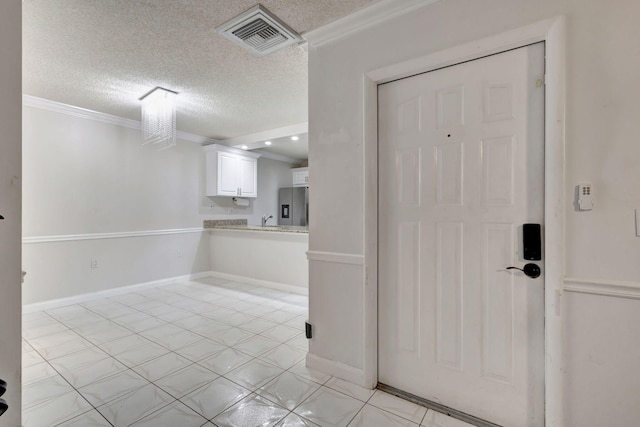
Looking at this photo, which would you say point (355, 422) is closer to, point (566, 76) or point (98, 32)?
point (566, 76)

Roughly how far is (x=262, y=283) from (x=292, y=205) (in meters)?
2.71

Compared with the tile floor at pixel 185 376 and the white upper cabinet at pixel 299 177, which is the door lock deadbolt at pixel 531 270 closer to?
the tile floor at pixel 185 376

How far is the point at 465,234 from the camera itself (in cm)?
165

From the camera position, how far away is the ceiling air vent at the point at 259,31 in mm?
1925

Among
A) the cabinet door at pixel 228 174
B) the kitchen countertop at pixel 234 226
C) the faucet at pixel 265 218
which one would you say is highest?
the cabinet door at pixel 228 174

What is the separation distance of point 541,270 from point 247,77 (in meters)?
2.80

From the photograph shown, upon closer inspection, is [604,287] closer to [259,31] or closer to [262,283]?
[259,31]

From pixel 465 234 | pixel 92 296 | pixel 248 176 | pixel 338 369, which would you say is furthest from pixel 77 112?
pixel 465 234

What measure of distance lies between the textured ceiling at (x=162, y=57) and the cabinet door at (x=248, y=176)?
1.60 meters

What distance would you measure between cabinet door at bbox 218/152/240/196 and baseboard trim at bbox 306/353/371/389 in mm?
3723

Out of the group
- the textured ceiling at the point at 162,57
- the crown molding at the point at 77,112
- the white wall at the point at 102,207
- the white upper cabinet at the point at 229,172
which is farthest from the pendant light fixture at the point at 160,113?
the white upper cabinet at the point at 229,172

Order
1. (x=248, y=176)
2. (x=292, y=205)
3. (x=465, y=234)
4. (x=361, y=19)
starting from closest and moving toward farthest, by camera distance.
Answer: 1. (x=465, y=234)
2. (x=361, y=19)
3. (x=248, y=176)
4. (x=292, y=205)
